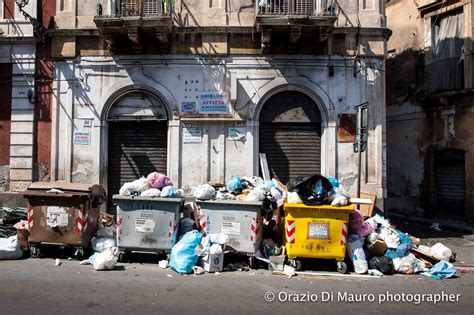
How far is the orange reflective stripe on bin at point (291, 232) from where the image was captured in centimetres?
704

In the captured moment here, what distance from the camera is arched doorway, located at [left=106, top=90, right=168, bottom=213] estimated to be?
36.2ft

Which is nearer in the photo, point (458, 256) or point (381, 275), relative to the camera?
point (381, 275)

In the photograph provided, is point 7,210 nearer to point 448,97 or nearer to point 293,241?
point 293,241

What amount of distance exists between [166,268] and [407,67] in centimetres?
1216

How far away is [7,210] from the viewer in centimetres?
897

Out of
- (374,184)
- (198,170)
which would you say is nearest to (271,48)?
(198,170)

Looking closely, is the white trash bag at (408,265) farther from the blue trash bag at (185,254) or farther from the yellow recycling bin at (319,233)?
the blue trash bag at (185,254)

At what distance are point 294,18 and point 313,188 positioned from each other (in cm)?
493

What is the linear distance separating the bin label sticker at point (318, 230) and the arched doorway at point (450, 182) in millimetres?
8065

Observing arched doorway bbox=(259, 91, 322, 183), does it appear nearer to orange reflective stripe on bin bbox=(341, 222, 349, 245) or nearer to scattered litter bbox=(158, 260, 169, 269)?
orange reflective stripe on bin bbox=(341, 222, 349, 245)

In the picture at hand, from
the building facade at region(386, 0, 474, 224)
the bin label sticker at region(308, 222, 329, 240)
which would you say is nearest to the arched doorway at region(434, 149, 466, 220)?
the building facade at region(386, 0, 474, 224)

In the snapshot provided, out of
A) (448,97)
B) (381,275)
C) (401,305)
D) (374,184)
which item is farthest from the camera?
(448,97)

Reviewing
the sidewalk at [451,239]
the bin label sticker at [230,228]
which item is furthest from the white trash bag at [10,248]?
the sidewalk at [451,239]

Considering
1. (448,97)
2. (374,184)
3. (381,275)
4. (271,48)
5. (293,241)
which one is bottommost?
(381,275)
